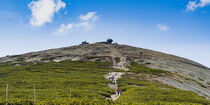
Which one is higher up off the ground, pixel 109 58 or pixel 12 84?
pixel 109 58

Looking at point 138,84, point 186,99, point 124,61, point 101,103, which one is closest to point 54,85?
point 138,84

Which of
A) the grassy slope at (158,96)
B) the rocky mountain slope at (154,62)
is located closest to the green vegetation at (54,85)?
the grassy slope at (158,96)

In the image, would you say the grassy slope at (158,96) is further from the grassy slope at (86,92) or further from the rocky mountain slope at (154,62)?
the rocky mountain slope at (154,62)

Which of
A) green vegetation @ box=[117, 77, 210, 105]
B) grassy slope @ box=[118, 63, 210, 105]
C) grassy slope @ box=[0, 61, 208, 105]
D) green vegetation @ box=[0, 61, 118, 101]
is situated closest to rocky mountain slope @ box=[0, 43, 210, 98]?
green vegetation @ box=[0, 61, 118, 101]

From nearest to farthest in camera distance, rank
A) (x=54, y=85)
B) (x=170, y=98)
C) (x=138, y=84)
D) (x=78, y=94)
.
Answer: (x=170, y=98)
(x=78, y=94)
(x=54, y=85)
(x=138, y=84)

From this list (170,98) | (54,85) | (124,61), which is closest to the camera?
(170,98)

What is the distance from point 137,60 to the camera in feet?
382

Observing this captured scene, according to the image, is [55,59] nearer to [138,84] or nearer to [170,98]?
[138,84]

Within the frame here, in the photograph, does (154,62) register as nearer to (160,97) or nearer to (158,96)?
(158,96)

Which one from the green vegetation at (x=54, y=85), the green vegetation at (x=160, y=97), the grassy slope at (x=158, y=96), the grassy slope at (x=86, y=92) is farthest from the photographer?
the green vegetation at (x=54, y=85)

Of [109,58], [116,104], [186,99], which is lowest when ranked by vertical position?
[186,99]

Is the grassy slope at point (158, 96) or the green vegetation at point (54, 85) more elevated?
the green vegetation at point (54, 85)

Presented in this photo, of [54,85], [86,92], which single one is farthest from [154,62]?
[86,92]

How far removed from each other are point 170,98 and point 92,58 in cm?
8400
